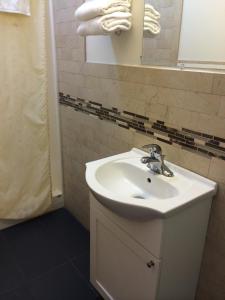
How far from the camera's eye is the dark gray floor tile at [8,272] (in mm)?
1702

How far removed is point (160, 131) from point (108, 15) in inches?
24.3

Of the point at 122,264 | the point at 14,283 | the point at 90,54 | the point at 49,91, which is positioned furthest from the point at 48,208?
the point at 90,54

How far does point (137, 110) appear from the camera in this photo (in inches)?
56.2

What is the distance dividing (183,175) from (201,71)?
1.55 ft

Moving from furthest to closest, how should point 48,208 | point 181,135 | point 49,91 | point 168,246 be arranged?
1. point 48,208
2. point 49,91
3. point 181,135
4. point 168,246

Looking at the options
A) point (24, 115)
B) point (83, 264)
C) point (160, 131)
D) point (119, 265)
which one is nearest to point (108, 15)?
point (160, 131)

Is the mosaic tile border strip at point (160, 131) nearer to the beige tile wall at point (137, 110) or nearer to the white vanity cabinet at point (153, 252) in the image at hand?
the beige tile wall at point (137, 110)

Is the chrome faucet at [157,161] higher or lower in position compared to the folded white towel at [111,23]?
lower

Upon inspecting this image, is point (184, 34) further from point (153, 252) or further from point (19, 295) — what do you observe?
point (19, 295)

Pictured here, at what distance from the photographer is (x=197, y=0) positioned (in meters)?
1.15

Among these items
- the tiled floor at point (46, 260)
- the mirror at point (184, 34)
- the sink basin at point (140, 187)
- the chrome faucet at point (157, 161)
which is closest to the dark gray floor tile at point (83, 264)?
the tiled floor at point (46, 260)

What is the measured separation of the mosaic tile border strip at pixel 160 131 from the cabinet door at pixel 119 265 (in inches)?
19.8

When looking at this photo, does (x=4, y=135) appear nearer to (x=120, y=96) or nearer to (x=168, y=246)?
(x=120, y=96)

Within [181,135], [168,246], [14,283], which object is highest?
[181,135]
